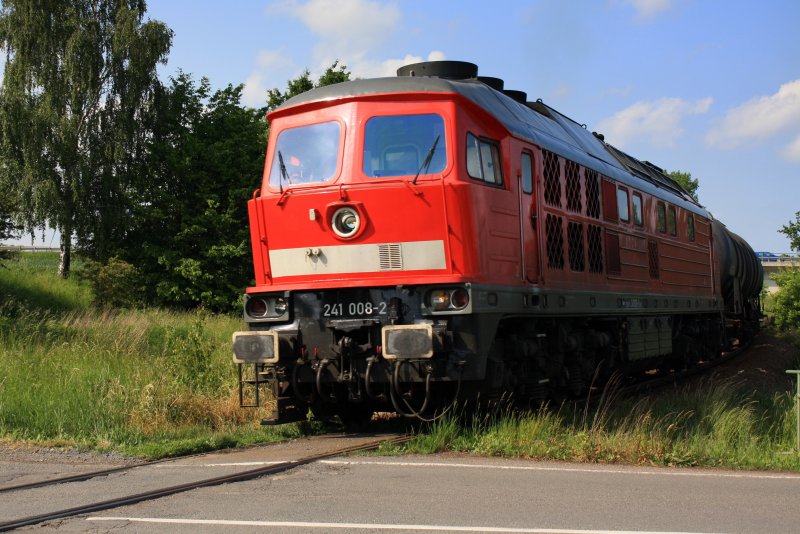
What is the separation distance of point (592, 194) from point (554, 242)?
A: 187 centimetres

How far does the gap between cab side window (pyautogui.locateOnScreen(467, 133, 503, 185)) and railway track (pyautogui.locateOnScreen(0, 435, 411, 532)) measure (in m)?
2.79

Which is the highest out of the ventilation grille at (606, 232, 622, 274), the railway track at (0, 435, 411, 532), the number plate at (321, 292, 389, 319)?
the ventilation grille at (606, 232, 622, 274)

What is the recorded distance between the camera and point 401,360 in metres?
8.34

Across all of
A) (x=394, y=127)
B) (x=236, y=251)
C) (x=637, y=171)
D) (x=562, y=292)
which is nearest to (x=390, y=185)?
(x=394, y=127)

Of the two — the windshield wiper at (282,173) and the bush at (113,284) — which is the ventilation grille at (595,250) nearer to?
the windshield wiper at (282,173)

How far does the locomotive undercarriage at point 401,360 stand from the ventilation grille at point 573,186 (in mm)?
1489

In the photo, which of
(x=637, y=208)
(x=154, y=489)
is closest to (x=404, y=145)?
(x=154, y=489)

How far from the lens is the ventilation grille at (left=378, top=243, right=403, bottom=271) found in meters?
8.73

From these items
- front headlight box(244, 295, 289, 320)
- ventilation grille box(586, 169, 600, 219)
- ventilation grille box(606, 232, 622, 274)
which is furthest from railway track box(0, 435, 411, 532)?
ventilation grille box(606, 232, 622, 274)

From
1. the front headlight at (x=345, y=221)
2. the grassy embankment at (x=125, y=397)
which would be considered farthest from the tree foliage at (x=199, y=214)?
the front headlight at (x=345, y=221)

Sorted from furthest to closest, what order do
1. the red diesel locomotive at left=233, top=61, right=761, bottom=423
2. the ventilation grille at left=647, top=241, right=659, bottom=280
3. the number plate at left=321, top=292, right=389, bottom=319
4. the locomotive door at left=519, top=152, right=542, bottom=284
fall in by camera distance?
1. the ventilation grille at left=647, top=241, right=659, bottom=280
2. the locomotive door at left=519, top=152, right=542, bottom=284
3. the number plate at left=321, top=292, right=389, bottom=319
4. the red diesel locomotive at left=233, top=61, right=761, bottom=423

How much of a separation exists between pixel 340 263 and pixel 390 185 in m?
0.94

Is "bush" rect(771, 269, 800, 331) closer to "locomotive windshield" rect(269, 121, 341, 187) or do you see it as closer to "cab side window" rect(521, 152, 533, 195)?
"cab side window" rect(521, 152, 533, 195)

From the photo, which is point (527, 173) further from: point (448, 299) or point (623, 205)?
point (623, 205)
